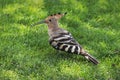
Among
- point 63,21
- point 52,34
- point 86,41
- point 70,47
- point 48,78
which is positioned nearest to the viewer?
point 48,78

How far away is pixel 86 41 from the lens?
9.41 metres

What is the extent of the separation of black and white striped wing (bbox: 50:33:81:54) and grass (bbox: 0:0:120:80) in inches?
12.0

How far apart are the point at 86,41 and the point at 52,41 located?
141 cm

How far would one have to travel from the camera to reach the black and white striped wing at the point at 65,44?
313 inches

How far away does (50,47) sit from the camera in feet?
28.8

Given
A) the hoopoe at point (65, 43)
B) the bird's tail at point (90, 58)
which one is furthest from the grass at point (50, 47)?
the hoopoe at point (65, 43)

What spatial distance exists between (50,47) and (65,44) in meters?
0.83

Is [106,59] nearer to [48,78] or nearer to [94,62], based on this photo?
[94,62]

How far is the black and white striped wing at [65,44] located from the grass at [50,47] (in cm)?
31

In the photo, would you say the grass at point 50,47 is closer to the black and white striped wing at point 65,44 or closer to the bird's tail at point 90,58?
the bird's tail at point 90,58

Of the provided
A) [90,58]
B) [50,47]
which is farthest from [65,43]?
[50,47]

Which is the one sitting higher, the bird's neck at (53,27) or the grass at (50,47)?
the bird's neck at (53,27)

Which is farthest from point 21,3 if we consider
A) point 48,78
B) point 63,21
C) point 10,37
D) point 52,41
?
point 48,78

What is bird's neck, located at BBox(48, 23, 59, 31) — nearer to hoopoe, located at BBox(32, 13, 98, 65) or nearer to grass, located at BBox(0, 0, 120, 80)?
hoopoe, located at BBox(32, 13, 98, 65)
